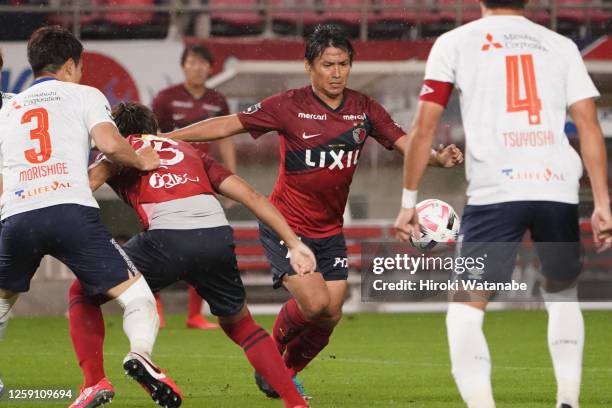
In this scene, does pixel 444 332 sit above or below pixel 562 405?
below

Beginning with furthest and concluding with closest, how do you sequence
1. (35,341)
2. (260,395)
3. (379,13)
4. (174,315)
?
(379,13), (174,315), (35,341), (260,395)

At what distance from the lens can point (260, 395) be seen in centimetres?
715

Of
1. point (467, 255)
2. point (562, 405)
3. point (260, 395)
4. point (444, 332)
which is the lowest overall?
point (444, 332)

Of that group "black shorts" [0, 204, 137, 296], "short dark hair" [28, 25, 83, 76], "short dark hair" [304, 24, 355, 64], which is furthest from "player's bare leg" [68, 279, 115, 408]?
"short dark hair" [304, 24, 355, 64]

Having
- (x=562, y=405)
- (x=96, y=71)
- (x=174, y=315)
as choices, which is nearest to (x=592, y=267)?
(x=174, y=315)

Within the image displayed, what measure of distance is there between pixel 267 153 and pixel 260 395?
7.13m

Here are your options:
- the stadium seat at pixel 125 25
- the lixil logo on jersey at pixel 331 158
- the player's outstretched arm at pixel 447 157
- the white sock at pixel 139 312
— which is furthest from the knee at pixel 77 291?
the stadium seat at pixel 125 25

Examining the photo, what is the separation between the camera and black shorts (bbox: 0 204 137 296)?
5.77m

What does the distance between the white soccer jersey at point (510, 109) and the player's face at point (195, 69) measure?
6435mm

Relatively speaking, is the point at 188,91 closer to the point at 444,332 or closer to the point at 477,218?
the point at 444,332

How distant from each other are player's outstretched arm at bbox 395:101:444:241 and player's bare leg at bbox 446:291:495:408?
A: 1.13ft

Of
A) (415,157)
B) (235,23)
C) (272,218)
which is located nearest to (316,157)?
(272,218)

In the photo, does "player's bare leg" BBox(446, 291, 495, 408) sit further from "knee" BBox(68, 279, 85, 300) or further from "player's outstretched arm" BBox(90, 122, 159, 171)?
"knee" BBox(68, 279, 85, 300)

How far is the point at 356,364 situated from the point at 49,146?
3.62 metres
